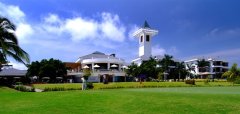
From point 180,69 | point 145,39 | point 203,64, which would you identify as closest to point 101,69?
point 180,69

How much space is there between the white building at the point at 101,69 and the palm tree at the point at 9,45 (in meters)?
36.8

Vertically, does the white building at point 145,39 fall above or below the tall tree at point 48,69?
above

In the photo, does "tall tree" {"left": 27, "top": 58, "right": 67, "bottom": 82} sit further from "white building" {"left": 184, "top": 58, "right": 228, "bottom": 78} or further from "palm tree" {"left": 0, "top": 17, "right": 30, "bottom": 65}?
"white building" {"left": 184, "top": 58, "right": 228, "bottom": 78}

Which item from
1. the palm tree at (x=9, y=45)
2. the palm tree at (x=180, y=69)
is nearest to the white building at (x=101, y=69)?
the palm tree at (x=180, y=69)

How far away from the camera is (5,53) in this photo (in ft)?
97.1

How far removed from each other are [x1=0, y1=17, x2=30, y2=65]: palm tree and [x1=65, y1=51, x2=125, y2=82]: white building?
3676cm

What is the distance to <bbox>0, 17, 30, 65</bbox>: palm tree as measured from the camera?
29922 mm

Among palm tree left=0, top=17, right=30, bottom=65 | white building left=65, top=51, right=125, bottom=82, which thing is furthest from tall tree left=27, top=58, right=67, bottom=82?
palm tree left=0, top=17, right=30, bottom=65

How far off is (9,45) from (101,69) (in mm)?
41808

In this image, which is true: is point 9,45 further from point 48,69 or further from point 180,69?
point 180,69

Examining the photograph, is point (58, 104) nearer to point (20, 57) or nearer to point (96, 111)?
point (96, 111)

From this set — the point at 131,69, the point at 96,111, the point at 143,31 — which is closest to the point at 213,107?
the point at 96,111

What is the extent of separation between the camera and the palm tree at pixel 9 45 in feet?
98.2

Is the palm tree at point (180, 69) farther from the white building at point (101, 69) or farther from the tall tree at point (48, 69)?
the tall tree at point (48, 69)
